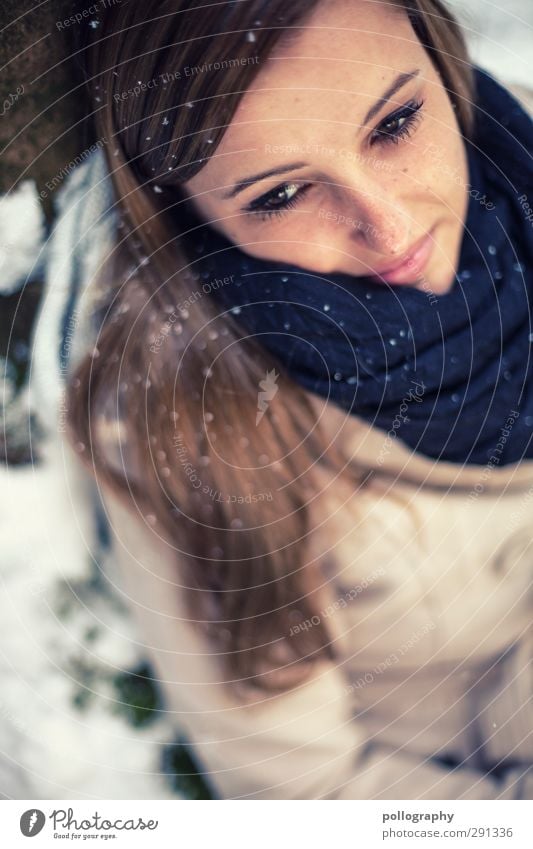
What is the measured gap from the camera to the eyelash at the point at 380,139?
58cm

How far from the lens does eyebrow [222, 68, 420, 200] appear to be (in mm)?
577

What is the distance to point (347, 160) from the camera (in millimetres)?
583

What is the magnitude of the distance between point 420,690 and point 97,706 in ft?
0.94

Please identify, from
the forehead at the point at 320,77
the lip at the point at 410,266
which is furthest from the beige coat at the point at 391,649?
the forehead at the point at 320,77

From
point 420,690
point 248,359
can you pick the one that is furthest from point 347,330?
point 420,690

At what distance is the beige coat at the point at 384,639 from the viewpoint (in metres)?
0.62

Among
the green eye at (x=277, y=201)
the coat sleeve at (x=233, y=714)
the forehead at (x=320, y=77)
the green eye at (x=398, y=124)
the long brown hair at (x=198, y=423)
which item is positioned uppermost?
the forehead at (x=320, y=77)

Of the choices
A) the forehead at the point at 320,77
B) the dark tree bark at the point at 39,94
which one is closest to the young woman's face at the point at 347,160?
the forehead at the point at 320,77

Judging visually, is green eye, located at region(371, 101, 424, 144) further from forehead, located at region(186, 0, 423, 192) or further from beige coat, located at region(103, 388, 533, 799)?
beige coat, located at region(103, 388, 533, 799)

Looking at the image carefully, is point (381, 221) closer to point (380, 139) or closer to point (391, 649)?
point (380, 139)

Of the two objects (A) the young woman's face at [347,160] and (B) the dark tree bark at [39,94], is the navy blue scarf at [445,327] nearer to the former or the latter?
(A) the young woman's face at [347,160]

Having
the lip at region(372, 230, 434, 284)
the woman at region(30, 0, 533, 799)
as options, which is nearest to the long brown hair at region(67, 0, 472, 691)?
the woman at region(30, 0, 533, 799)

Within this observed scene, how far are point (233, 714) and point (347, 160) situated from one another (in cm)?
48

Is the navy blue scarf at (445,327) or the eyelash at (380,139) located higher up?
the eyelash at (380,139)
